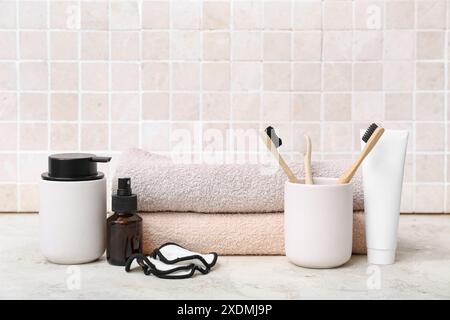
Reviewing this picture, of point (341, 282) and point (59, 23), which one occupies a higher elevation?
point (59, 23)

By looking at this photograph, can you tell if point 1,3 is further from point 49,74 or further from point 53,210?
point 53,210

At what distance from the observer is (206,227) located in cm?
87

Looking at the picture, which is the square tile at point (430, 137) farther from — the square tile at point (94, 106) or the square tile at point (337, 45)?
the square tile at point (94, 106)

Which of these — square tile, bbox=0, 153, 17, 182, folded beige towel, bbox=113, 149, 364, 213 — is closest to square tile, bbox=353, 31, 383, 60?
folded beige towel, bbox=113, 149, 364, 213

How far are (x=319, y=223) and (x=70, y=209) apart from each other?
349mm

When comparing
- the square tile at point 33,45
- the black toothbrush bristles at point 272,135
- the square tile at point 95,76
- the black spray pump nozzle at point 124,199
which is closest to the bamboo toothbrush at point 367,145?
the black toothbrush bristles at point 272,135

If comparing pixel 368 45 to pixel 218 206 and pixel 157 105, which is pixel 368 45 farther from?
pixel 218 206

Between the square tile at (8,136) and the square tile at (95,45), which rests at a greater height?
the square tile at (95,45)

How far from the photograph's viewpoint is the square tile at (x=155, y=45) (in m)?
1.25

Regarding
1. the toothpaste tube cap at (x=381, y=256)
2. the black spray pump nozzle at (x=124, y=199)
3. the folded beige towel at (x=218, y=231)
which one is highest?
the black spray pump nozzle at (x=124, y=199)

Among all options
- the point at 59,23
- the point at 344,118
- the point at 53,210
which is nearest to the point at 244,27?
the point at 344,118

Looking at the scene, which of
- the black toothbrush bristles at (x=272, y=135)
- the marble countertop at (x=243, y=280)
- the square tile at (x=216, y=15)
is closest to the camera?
the marble countertop at (x=243, y=280)

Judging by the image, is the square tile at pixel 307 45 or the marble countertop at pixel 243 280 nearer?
the marble countertop at pixel 243 280
